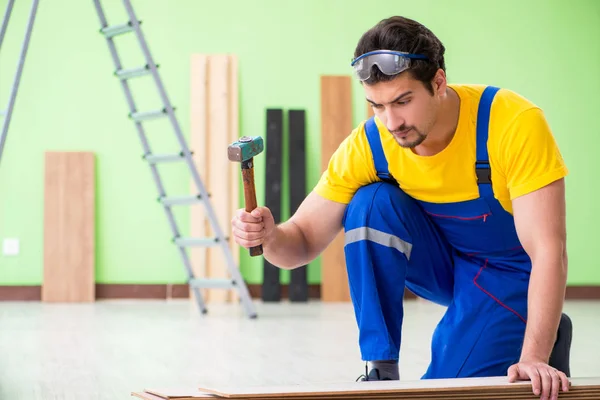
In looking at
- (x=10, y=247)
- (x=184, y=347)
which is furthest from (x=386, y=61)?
(x=10, y=247)

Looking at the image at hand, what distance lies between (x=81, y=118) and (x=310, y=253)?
449cm

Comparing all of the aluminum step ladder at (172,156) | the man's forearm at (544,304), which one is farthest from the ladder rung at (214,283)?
the man's forearm at (544,304)

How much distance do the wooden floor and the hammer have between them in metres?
1.03

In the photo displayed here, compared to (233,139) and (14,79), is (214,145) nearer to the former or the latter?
(233,139)

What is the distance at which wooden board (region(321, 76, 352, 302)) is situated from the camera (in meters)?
6.52

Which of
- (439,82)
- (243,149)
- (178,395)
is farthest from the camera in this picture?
(439,82)

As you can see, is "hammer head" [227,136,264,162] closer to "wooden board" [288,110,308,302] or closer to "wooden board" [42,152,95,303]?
"wooden board" [288,110,308,302]

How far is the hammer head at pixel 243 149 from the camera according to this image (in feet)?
6.45

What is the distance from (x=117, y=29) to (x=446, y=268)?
11.0ft

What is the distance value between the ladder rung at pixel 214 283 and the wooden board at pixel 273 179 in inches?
35.9

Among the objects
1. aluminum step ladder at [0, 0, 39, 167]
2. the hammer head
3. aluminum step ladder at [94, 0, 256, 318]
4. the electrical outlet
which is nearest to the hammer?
the hammer head

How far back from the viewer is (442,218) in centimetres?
243

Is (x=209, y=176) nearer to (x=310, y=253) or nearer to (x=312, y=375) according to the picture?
(x=312, y=375)

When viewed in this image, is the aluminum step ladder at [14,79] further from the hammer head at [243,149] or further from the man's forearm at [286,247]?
the hammer head at [243,149]
